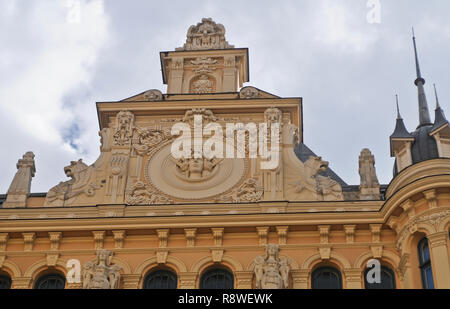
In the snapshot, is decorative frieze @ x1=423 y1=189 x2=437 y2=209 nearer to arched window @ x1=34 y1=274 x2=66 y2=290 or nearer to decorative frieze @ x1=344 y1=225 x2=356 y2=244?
decorative frieze @ x1=344 y1=225 x2=356 y2=244

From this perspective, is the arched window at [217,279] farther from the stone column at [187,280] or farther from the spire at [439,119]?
the spire at [439,119]

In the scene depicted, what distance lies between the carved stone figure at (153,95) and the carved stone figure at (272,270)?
671 centimetres

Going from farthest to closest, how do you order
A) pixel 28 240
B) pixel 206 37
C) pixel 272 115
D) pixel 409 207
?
pixel 206 37, pixel 272 115, pixel 28 240, pixel 409 207

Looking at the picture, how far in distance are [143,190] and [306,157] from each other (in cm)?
722

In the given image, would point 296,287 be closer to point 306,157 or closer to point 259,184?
point 259,184

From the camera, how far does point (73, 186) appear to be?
76.4ft

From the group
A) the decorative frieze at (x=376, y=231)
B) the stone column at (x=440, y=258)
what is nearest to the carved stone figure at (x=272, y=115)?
the decorative frieze at (x=376, y=231)

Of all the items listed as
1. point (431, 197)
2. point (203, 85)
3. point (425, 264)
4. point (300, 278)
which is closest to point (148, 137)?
point (203, 85)

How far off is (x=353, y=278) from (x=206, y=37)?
1078 cm

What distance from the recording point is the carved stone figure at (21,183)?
75.5 ft

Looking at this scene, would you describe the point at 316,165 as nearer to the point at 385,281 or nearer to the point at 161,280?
the point at 385,281

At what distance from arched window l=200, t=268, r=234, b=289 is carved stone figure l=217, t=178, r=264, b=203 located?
7.04 ft
